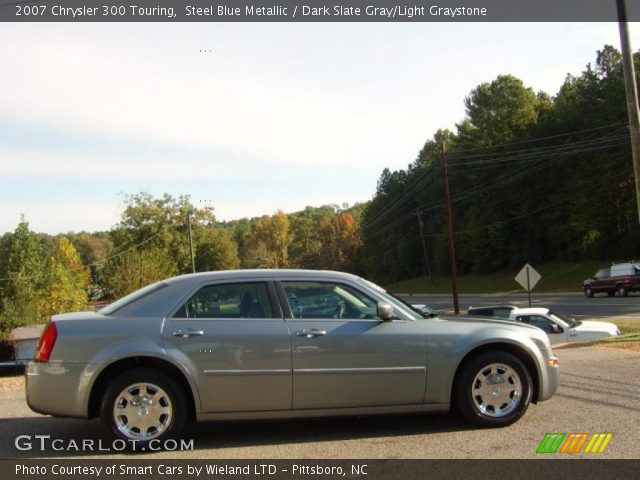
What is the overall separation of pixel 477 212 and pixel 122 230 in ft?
141

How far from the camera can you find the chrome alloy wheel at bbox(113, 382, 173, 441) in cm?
513

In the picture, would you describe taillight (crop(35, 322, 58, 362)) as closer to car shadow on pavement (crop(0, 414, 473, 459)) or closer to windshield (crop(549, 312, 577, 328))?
car shadow on pavement (crop(0, 414, 473, 459))

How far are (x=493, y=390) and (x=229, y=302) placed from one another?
2.42 metres

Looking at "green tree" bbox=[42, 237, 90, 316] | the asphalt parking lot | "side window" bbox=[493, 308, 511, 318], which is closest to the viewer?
the asphalt parking lot

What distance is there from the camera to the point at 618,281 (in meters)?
37.1

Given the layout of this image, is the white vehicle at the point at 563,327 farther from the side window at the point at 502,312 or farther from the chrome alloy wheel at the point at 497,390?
the chrome alloy wheel at the point at 497,390

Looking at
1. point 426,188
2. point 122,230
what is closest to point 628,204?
point 426,188

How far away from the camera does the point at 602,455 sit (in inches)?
185

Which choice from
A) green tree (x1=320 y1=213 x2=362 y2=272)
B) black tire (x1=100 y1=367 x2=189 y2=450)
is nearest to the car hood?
black tire (x1=100 y1=367 x2=189 y2=450)

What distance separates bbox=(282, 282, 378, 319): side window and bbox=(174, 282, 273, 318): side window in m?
0.23
